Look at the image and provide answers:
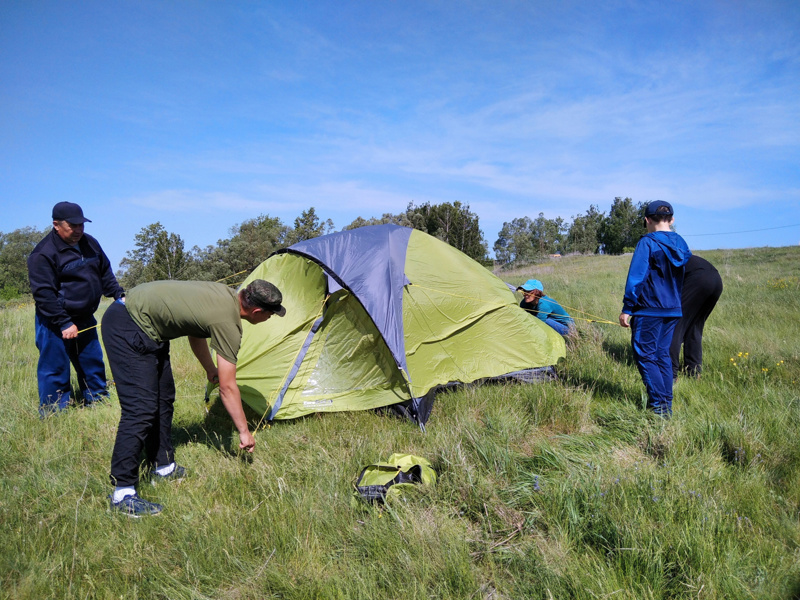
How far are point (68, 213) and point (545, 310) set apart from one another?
18.7 ft

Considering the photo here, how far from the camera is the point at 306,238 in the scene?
43.6 meters

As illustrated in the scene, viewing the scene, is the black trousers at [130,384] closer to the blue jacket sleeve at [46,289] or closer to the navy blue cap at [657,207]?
the blue jacket sleeve at [46,289]

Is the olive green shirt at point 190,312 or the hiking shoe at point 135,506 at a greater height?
the olive green shirt at point 190,312

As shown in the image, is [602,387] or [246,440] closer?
[246,440]

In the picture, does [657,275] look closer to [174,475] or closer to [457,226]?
[174,475]

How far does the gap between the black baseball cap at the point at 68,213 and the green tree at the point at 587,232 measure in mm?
63972

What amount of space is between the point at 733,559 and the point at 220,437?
3854mm

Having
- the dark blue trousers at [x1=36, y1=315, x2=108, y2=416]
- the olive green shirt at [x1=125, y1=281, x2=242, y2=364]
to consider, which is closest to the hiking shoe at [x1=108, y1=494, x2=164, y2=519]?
the olive green shirt at [x1=125, y1=281, x2=242, y2=364]

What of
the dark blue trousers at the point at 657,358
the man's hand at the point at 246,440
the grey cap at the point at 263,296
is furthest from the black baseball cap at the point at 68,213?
the dark blue trousers at the point at 657,358

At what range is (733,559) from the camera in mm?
2266

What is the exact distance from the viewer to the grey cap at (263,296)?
10.7ft

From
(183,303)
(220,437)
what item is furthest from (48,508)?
(183,303)

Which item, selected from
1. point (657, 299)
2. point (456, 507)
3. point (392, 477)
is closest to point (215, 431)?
point (392, 477)

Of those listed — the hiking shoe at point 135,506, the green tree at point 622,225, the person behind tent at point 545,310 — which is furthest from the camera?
the green tree at point 622,225
